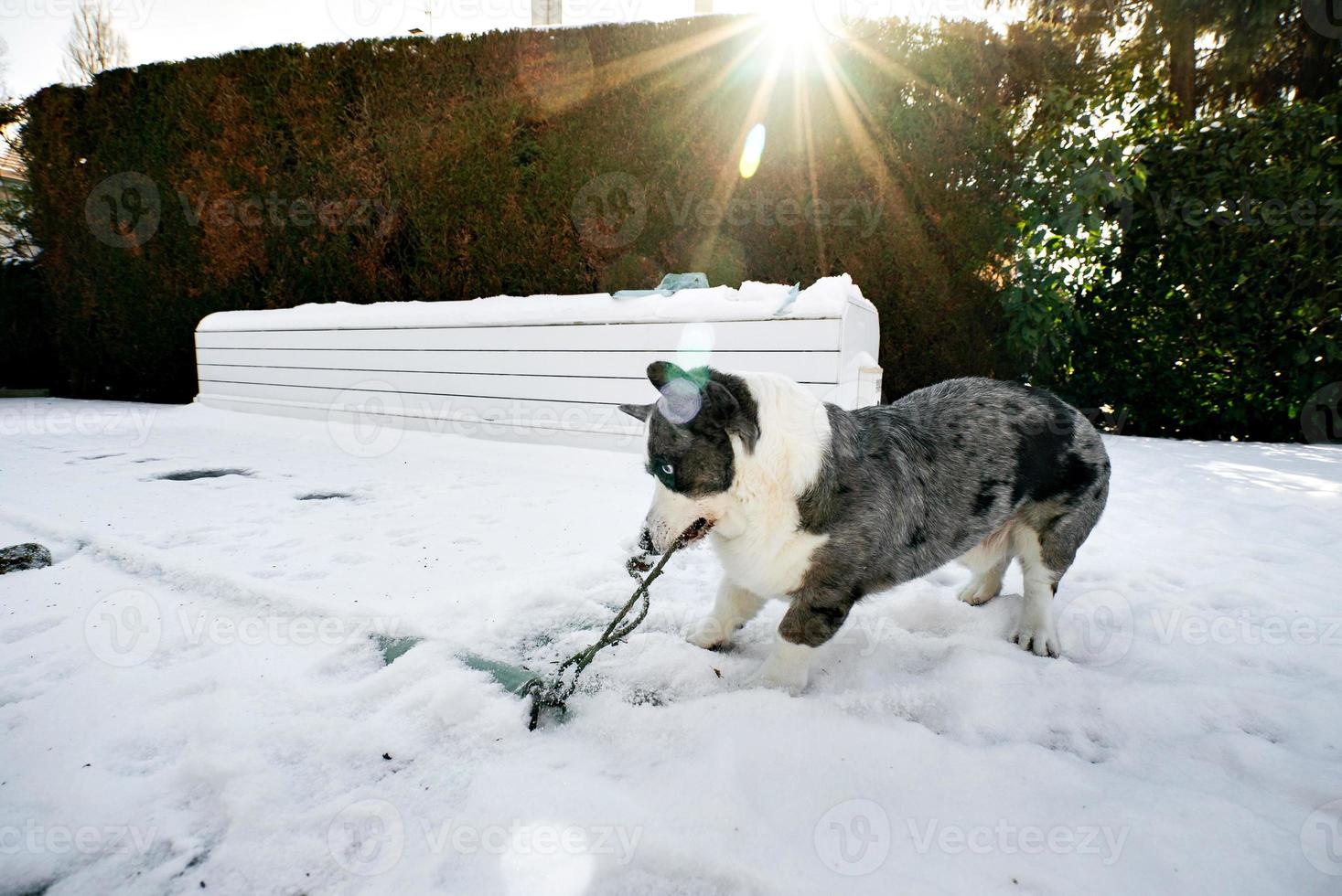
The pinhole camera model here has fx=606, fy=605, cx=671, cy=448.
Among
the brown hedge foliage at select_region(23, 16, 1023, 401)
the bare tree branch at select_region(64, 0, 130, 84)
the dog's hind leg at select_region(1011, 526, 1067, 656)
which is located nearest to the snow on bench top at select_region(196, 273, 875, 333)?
the brown hedge foliage at select_region(23, 16, 1023, 401)

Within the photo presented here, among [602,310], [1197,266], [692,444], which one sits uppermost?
[1197,266]

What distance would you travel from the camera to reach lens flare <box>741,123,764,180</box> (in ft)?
23.2

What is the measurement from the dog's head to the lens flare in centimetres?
602

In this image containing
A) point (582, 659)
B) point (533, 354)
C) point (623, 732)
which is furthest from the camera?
point (533, 354)

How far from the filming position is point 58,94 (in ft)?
33.3

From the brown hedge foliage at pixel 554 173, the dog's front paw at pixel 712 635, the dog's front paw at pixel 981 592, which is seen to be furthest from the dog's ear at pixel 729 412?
the brown hedge foliage at pixel 554 173

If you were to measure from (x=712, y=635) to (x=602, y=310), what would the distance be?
392 centimetres

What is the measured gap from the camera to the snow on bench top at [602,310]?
4750mm

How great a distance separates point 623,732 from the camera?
1.74 metres

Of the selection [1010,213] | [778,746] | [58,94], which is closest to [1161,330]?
[1010,213]

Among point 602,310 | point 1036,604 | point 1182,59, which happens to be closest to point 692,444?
point 1036,604

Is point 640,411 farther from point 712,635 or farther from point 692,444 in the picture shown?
point 712,635

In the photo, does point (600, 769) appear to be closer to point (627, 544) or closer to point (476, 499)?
point (627, 544)

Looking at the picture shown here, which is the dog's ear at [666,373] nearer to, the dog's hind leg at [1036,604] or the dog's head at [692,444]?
the dog's head at [692,444]
